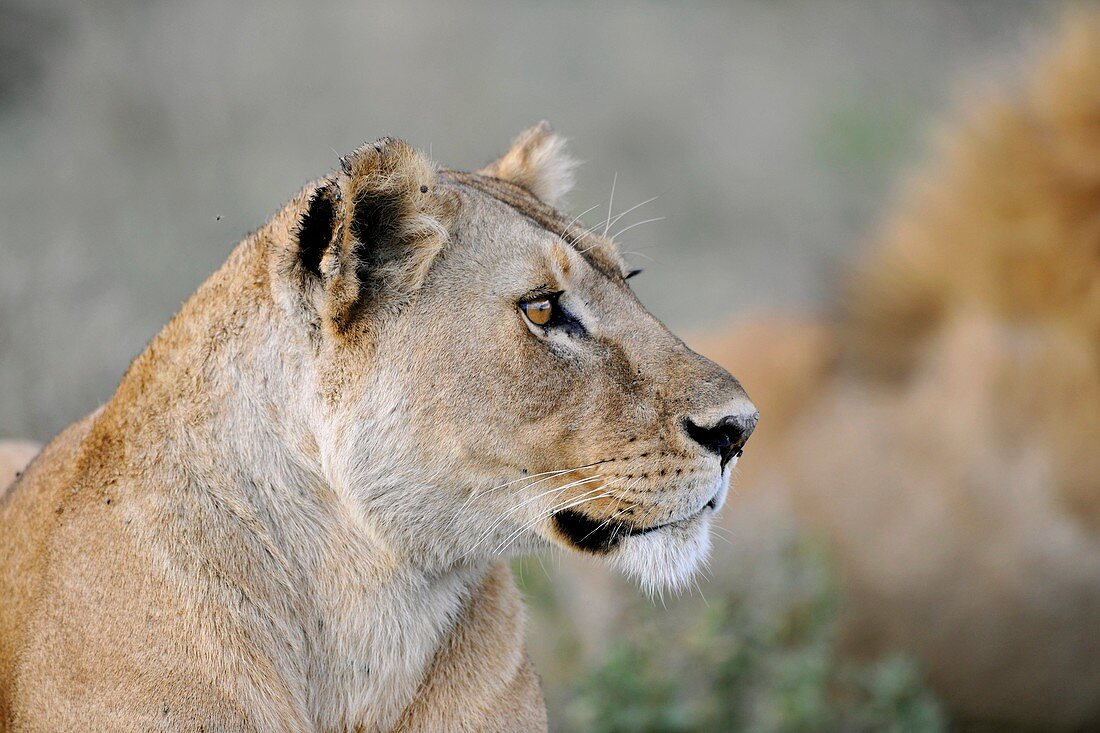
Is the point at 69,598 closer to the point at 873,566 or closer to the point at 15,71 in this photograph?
the point at 873,566

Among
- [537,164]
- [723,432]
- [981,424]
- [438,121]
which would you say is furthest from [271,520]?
[438,121]

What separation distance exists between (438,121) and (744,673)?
6.36 metres

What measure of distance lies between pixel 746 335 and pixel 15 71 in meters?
5.71

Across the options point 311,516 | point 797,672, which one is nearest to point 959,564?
point 797,672

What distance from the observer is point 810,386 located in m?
5.04

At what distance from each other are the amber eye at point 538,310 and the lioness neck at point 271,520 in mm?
432

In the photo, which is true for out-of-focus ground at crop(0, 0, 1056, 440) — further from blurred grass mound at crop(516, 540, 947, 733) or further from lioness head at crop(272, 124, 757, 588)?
lioness head at crop(272, 124, 757, 588)

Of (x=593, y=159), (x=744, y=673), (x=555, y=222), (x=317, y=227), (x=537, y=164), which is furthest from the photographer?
(x=593, y=159)

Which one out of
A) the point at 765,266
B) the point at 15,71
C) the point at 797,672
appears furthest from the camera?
the point at 765,266

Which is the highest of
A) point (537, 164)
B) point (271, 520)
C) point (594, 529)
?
point (537, 164)

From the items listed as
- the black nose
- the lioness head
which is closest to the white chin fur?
the lioness head

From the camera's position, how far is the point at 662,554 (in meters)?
2.36

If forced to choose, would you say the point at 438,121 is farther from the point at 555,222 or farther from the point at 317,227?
the point at 317,227

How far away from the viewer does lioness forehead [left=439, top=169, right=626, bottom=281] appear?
250cm
